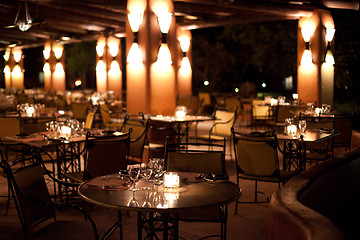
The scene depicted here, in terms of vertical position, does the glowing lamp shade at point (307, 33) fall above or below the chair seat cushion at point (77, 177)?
above

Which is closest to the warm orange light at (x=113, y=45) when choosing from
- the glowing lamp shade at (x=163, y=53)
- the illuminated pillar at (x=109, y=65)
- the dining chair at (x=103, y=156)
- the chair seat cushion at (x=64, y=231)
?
the illuminated pillar at (x=109, y=65)

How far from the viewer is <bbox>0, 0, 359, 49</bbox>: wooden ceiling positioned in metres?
10.2

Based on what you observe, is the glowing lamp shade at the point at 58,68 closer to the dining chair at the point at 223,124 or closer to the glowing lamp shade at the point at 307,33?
the glowing lamp shade at the point at 307,33

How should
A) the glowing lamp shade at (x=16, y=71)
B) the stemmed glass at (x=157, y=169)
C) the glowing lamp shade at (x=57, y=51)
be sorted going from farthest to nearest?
the glowing lamp shade at (x=16, y=71) < the glowing lamp shade at (x=57, y=51) < the stemmed glass at (x=157, y=169)

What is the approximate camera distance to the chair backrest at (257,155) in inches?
172

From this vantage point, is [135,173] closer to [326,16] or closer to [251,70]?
[326,16]

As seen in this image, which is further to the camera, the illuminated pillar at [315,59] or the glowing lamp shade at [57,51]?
the glowing lamp shade at [57,51]

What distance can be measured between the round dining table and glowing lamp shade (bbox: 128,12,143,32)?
16.0 ft

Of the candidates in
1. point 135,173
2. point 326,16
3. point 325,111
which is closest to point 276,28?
point 326,16

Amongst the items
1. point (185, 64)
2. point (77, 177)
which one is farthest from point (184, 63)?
point (77, 177)

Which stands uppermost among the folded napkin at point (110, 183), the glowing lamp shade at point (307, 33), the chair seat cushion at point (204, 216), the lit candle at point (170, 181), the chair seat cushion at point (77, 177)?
the glowing lamp shade at point (307, 33)

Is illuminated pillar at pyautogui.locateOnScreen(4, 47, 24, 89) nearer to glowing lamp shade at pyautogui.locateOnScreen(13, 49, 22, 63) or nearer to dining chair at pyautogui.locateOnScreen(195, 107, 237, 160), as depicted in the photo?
glowing lamp shade at pyautogui.locateOnScreen(13, 49, 22, 63)

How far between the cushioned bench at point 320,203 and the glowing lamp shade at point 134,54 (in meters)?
4.49

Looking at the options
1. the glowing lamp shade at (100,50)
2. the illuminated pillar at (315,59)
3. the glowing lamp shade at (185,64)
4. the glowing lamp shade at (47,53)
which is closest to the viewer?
the illuminated pillar at (315,59)
